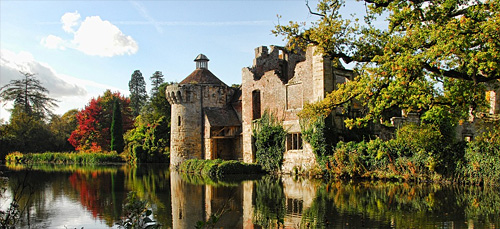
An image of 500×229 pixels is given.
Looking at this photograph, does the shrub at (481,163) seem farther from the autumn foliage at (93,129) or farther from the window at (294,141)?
the autumn foliage at (93,129)

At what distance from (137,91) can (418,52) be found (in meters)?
68.9

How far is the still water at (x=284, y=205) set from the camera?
33.0 feet

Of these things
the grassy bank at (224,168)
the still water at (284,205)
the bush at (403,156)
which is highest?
the bush at (403,156)

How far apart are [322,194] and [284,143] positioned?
9670 millimetres

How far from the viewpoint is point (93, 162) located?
41.5 meters

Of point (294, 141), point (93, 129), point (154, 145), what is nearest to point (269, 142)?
point (294, 141)

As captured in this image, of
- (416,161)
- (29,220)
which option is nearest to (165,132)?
(416,161)

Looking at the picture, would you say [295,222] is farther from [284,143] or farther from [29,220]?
[284,143]

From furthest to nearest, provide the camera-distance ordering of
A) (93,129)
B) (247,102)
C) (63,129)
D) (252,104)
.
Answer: (63,129) → (93,129) → (247,102) → (252,104)

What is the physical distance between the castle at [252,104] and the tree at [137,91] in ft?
141

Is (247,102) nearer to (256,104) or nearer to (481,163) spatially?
(256,104)

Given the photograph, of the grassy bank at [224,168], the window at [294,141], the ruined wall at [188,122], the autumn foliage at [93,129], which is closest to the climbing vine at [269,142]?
the window at [294,141]

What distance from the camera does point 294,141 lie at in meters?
24.3

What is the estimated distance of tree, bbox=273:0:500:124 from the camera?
9898 mm
